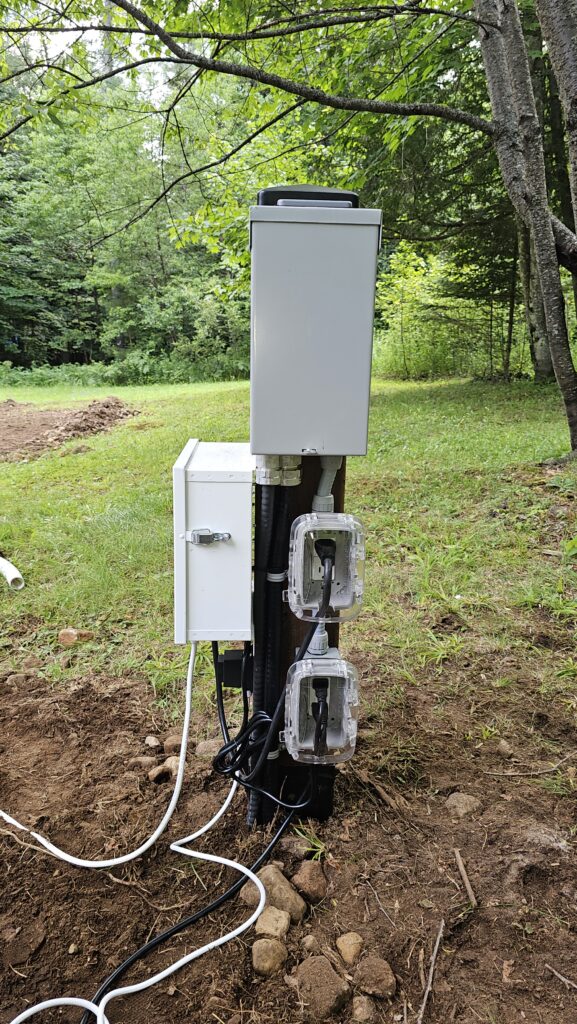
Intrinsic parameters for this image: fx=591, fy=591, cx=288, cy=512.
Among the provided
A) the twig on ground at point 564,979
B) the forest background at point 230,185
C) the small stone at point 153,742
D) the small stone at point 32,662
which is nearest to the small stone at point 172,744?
the small stone at point 153,742

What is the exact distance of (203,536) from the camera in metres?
1.28

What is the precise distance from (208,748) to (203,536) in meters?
0.83

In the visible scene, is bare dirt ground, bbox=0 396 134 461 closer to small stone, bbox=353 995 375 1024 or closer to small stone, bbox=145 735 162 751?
small stone, bbox=145 735 162 751

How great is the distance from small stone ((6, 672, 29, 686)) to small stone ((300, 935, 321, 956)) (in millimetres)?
1415

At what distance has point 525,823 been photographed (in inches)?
56.6

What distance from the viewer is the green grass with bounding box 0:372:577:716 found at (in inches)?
94.1

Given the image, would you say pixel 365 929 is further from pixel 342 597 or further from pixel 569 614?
pixel 569 614

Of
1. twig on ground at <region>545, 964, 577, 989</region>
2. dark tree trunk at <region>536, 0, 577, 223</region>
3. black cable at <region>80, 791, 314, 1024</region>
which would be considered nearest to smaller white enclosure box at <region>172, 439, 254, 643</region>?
black cable at <region>80, 791, 314, 1024</region>

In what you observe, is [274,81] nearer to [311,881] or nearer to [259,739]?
[259,739]

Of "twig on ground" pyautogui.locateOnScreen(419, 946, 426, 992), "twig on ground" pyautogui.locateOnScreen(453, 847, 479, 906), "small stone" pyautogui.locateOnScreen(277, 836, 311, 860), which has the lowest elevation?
"small stone" pyautogui.locateOnScreen(277, 836, 311, 860)

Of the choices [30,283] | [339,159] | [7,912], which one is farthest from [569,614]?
[30,283]

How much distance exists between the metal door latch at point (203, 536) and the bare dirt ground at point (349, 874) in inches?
29.6

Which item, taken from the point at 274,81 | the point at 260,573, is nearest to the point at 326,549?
the point at 260,573

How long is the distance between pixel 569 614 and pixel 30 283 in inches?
710
